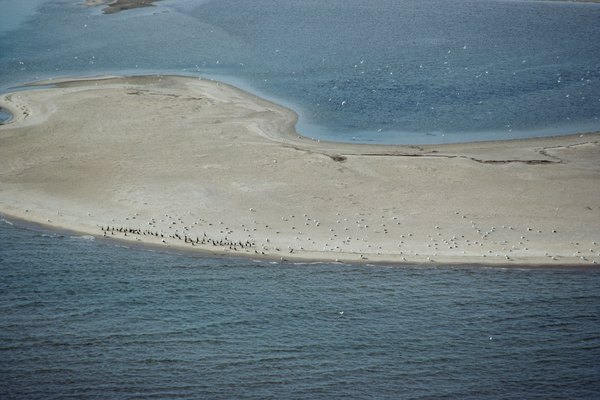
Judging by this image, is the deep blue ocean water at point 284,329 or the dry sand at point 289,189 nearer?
the deep blue ocean water at point 284,329

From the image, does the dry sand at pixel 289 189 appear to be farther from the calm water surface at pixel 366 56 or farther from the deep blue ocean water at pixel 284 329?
the calm water surface at pixel 366 56

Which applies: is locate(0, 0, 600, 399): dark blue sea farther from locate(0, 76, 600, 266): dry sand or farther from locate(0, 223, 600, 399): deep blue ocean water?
locate(0, 76, 600, 266): dry sand

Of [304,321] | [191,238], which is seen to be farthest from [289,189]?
[304,321]

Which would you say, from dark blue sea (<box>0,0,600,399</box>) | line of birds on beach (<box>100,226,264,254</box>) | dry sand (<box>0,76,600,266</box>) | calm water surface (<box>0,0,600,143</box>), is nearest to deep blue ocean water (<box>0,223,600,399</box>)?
dark blue sea (<box>0,0,600,399</box>)

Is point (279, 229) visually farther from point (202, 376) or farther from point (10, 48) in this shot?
point (10, 48)

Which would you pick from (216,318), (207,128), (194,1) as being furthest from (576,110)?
(194,1)

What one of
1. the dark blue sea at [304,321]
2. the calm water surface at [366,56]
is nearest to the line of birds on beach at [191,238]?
the dark blue sea at [304,321]
